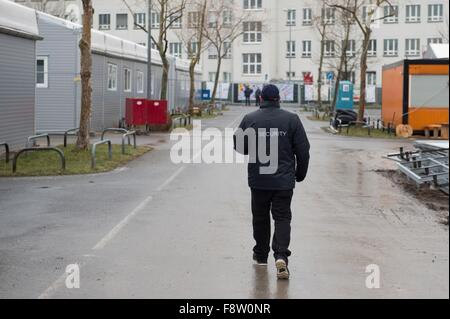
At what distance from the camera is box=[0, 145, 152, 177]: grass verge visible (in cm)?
1634

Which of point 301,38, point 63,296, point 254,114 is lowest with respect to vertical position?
point 63,296

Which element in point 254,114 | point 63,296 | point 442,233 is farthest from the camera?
point 442,233

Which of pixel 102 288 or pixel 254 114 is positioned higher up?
pixel 254 114

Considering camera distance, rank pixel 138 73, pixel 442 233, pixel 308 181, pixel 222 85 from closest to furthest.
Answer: pixel 442 233 → pixel 308 181 → pixel 138 73 → pixel 222 85

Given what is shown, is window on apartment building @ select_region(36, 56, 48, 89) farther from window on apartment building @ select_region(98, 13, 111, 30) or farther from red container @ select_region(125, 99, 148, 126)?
window on apartment building @ select_region(98, 13, 111, 30)

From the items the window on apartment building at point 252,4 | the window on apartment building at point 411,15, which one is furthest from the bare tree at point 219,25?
the window on apartment building at point 411,15

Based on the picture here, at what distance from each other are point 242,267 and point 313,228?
8.52ft

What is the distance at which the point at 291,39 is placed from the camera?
8294 cm

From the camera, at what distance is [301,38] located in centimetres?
8350

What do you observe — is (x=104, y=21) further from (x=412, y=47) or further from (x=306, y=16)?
(x=412, y=47)

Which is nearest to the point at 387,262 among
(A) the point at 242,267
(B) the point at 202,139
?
(A) the point at 242,267

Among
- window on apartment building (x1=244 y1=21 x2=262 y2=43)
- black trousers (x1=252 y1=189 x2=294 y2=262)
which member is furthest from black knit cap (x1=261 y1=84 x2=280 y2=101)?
window on apartment building (x1=244 y1=21 x2=262 y2=43)

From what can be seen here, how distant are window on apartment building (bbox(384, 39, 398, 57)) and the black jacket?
76.2m

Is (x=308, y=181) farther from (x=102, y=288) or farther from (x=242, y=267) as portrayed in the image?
(x=102, y=288)
